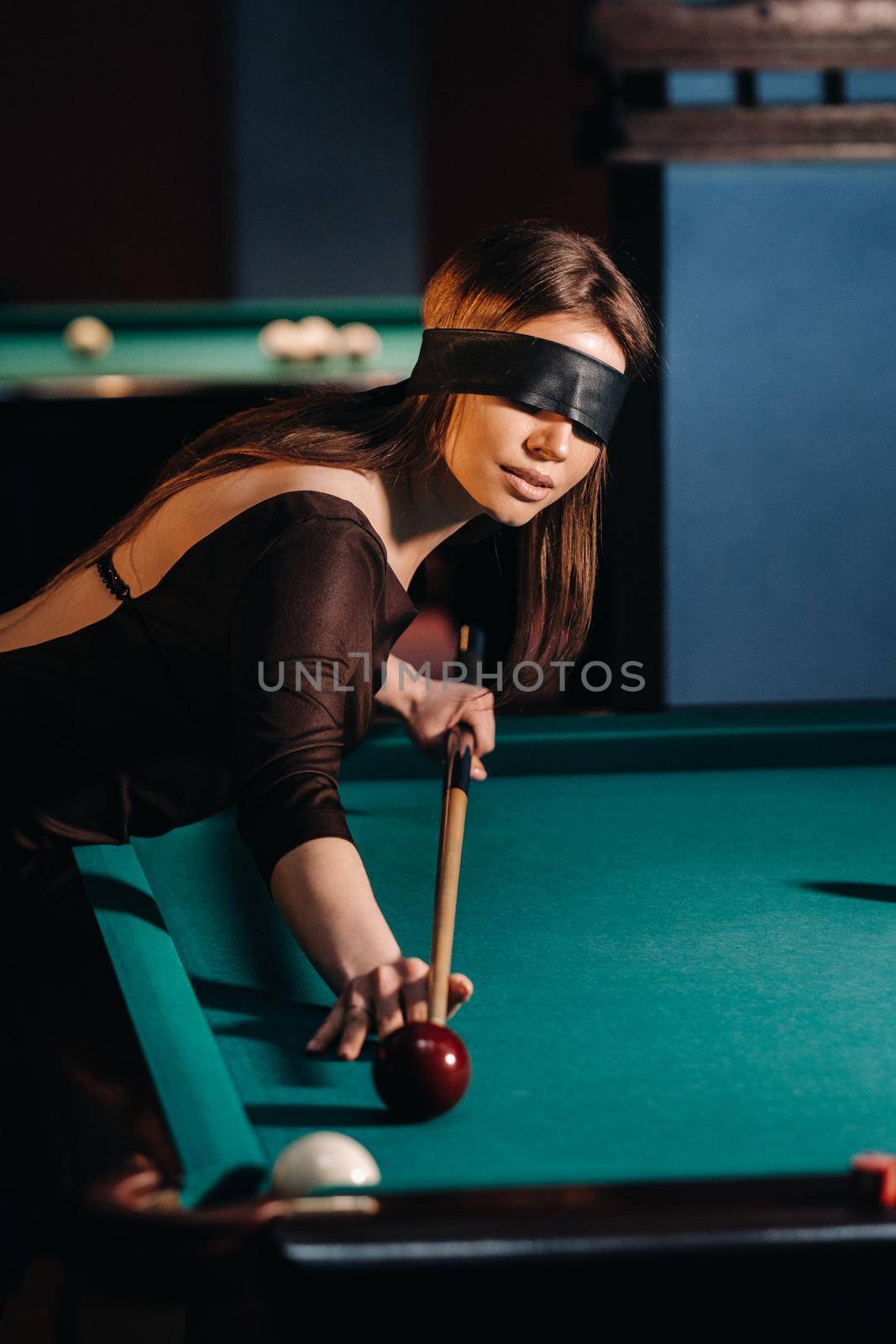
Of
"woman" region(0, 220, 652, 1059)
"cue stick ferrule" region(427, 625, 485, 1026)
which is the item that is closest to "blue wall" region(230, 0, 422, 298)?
"cue stick ferrule" region(427, 625, 485, 1026)

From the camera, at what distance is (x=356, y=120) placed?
831 cm

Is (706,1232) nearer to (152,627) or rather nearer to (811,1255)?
(811,1255)

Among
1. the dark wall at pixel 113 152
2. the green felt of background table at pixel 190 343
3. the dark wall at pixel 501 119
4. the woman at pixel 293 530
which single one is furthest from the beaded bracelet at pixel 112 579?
the dark wall at pixel 501 119

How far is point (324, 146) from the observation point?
8266 millimetres

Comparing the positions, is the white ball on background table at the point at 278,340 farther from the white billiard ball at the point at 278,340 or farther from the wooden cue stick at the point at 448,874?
the wooden cue stick at the point at 448,874

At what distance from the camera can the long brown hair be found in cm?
155

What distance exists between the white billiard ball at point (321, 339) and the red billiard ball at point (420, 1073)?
364 centimetres

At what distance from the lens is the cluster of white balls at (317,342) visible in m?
4.39

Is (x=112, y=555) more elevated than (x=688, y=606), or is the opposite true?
(x=112, y=555)

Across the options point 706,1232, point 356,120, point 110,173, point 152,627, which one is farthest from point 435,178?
point 706,1232

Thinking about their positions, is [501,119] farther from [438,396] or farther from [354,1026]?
[354,1026]

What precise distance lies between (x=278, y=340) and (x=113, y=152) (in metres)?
4.86

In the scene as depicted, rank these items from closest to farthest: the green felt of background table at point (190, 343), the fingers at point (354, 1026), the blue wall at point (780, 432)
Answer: the fingers at point (354, 1026)
the blue wall at point (780, 432)
the green felt of background table at point (190, 343)

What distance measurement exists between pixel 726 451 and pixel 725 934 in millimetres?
2050
